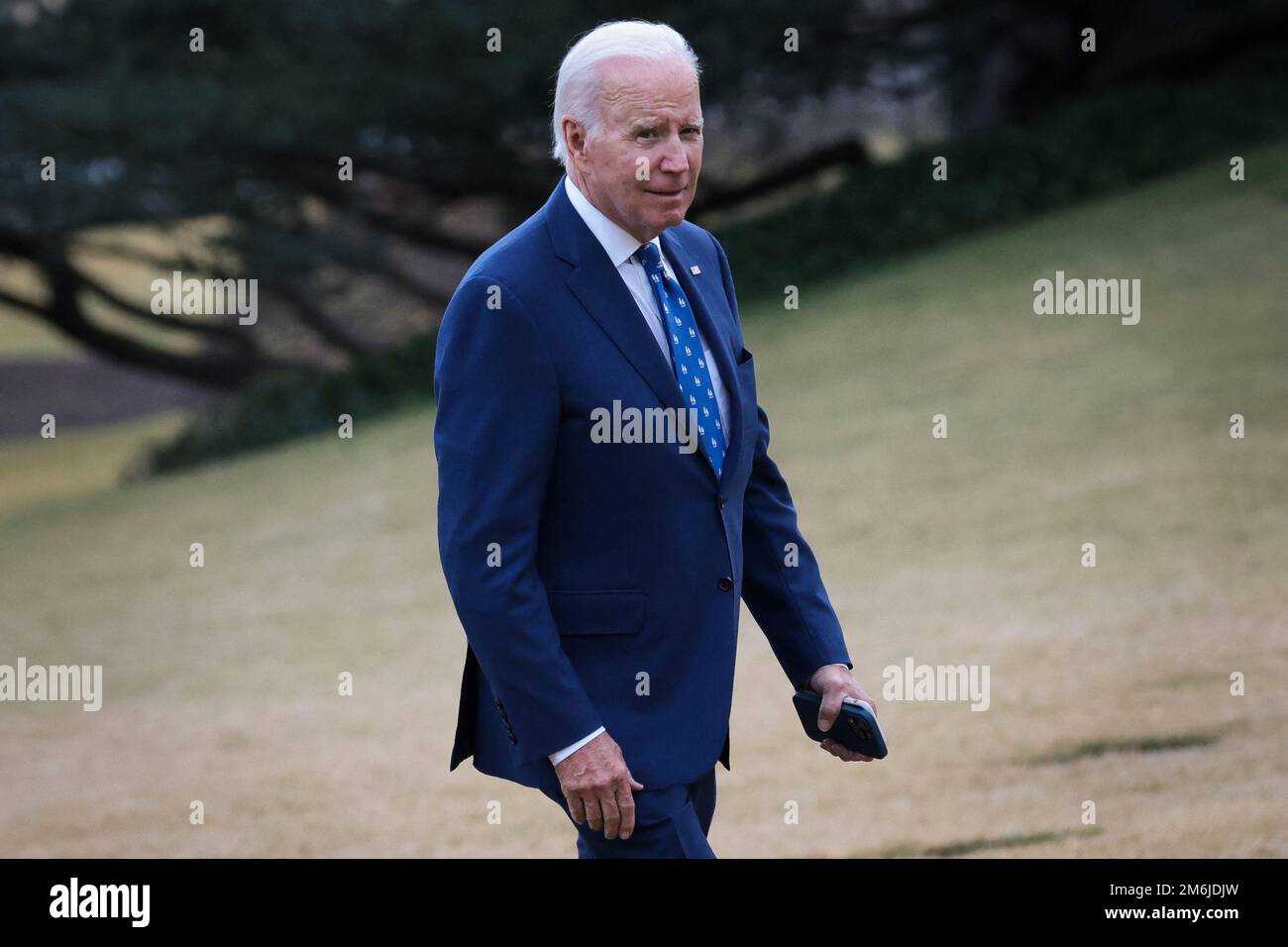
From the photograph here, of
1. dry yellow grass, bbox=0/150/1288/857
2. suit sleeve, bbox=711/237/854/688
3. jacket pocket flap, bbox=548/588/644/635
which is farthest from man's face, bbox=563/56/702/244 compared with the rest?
dry yellow grass, bbox=0/150/1288/857

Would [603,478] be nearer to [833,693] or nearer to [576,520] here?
[576,520]

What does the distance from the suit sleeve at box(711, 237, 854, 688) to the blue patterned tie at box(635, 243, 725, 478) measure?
174mm

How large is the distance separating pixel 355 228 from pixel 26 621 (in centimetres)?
803

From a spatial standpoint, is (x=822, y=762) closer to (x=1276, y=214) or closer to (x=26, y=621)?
(x=26, y=621)

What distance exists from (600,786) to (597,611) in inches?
10.4

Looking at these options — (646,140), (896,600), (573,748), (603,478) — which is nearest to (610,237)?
(646,140)

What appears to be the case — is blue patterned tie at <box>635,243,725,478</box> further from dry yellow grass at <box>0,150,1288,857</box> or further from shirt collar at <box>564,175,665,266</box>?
dry yellow grass at <box>0,150,1288,857</box>

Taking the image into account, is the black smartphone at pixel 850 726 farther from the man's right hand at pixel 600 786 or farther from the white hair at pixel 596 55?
the white hair at pixel 596 55

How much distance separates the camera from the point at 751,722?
5.86m

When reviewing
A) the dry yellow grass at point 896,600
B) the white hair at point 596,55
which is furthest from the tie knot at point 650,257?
the dry yellow grass at point 896,600

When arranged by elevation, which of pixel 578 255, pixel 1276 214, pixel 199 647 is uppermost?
pixel 1276 214

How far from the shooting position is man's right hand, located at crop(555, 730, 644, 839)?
226 centimetres
